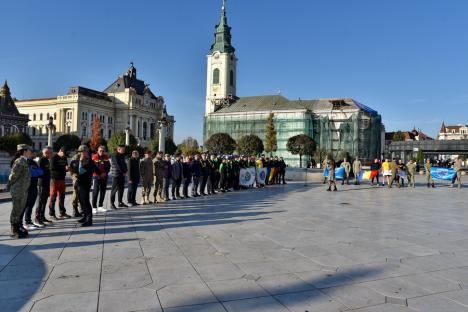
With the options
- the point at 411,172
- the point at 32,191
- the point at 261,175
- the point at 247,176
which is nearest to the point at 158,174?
the point at 32,191

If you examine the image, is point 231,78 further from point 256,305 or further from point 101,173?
point 256,305

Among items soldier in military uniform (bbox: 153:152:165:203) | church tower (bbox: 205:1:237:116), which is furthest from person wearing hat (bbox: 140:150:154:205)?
church tower (bbox: 205:1:237:116)

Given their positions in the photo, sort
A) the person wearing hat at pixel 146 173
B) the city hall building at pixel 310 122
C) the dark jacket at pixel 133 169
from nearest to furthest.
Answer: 1. the dark jacket at pixel 133 169
2. the person wearing hat at pixel 146 173
3. the city hall building at pixel 310 122

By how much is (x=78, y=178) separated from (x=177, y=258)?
4315 mm

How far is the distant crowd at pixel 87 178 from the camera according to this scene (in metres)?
7.96

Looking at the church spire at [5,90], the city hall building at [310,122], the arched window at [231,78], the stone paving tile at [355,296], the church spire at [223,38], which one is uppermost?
the church spire at [223,38]

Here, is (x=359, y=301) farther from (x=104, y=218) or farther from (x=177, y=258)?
(x=104, y=218)

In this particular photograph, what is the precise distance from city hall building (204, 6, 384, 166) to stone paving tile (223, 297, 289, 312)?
7571 centimetres

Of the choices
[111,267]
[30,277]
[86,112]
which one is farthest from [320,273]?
[86,112]

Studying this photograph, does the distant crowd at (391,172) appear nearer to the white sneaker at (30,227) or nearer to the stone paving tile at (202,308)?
the white sneaker at (30,227)

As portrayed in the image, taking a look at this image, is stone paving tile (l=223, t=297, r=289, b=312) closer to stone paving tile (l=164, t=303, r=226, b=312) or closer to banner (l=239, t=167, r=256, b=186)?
stone paving tile (l=164, t=303, r=226, b=312)

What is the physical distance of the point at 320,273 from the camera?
5418 millimetres

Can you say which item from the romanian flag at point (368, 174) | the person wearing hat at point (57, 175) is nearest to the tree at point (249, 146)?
the romanian flag at point (368, 174)

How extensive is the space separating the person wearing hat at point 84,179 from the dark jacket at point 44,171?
633 mm
